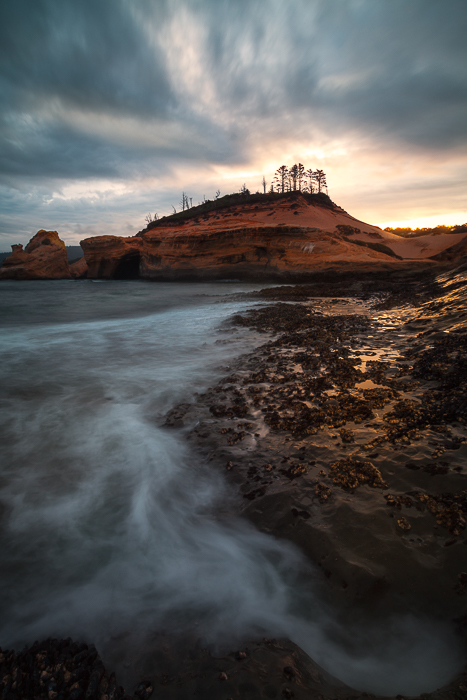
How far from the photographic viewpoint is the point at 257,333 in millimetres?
8242

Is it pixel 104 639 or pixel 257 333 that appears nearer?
pixel 104 639

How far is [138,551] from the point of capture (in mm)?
2264

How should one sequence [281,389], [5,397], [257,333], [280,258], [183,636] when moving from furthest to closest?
[280,258] → [257,333] → [5,397] → [281,389] → [183,636]

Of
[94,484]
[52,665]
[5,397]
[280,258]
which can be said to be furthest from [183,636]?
[280,258]

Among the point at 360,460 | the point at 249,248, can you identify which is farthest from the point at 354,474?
the point at 249,248

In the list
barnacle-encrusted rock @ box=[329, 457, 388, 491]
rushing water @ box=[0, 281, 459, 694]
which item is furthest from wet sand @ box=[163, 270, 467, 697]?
rushing water @ box=[0, 281, 459, 694]

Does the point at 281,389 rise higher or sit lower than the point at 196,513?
higher

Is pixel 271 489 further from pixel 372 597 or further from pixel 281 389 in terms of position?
pixel 281 389

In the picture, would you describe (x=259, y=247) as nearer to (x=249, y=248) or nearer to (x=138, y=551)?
(x=249, y=248)

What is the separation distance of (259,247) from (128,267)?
1025 inches

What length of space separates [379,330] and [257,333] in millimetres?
3049

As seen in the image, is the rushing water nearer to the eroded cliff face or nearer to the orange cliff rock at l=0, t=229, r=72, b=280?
the eroded cliff face

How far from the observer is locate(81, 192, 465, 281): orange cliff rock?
25.0 meters

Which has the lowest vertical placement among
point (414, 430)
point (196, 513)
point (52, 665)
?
point (196, 513)
